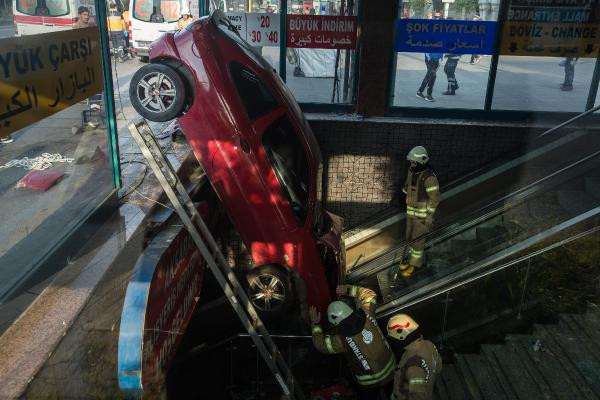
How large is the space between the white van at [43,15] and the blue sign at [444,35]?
213 inches

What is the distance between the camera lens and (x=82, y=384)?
3104 millimetres

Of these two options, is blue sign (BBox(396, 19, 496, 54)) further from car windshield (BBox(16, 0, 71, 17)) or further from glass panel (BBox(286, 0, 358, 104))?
car windshield (BBox(16, 0, 71, 17))

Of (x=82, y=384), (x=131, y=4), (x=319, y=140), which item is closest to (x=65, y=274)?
(x=82, y=384)

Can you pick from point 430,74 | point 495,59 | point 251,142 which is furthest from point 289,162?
point 495,59

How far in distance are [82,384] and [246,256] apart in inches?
215

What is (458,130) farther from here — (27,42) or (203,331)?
(27,42)

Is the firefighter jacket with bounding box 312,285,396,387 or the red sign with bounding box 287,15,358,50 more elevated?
the red sign with bounding box 287,15,358,50

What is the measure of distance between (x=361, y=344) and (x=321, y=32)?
5.44m

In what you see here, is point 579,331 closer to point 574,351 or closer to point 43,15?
point 574,351

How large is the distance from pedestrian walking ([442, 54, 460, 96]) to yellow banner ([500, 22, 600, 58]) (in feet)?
2.44

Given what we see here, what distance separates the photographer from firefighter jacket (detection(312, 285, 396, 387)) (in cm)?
515

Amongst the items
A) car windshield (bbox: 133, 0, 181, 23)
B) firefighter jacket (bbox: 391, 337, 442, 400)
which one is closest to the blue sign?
firefighter jacket (bbox: 391, 337, 442, 400)

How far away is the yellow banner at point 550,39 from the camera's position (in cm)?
869

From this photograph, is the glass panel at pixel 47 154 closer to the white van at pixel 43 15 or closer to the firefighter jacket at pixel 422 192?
the white van at pixel 43 15
